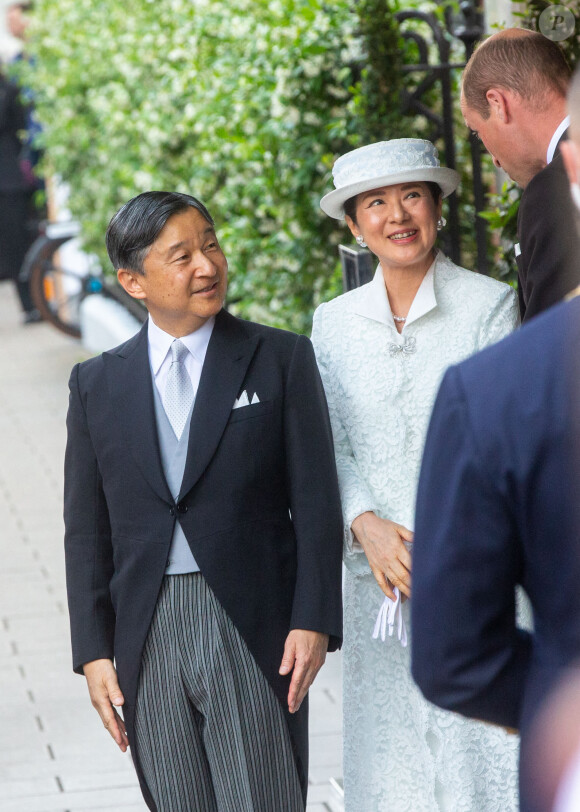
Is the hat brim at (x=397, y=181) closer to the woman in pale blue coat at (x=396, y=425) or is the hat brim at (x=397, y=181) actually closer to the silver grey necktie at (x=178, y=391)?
the woman in pale blue coat at (x=396, y=425)

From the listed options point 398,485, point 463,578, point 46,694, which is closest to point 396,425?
point 398,485

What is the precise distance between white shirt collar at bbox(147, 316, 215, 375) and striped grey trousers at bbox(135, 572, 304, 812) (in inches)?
17.3

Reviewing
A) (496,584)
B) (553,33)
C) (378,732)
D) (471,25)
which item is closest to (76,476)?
(378,732)

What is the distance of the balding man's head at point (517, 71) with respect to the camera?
254 centimetres

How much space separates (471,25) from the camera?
4.32m

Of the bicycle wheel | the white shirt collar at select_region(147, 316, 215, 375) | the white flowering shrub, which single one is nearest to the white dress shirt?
the white shirt collar at select_region(147, 316, 215, 375)

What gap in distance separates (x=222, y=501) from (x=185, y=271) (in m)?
0.46

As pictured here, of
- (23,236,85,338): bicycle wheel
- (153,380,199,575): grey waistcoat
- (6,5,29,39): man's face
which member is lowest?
(23,236,85,338): bicycle wheel

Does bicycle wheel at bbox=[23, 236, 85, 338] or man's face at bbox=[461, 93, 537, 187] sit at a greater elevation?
man's face at bbox=[461, 93, 537, 187]

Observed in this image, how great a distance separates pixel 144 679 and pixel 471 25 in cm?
277

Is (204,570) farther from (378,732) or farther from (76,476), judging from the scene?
(378,732)

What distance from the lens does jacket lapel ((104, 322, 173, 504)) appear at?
2.44m

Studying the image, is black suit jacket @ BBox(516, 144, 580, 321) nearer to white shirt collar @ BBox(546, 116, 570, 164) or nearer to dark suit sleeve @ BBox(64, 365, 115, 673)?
white shirt collar @ BBox(546, 116, 570, 164)

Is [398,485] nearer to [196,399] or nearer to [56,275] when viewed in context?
[196,399]
